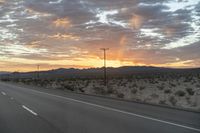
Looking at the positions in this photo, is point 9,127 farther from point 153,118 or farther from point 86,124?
point 153,118

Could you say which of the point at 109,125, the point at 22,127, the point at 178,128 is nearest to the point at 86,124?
the point at 109,125

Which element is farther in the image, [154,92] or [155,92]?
[154,92]

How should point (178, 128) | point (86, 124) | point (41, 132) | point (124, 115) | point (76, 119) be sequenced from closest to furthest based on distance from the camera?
point (41, 132) < point (178, 128) < point (86, 124) < point (76, 119) < point (124, 115)

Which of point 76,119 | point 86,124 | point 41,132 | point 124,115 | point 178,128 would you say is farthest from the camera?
point 124,115

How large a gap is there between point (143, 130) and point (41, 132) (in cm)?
292

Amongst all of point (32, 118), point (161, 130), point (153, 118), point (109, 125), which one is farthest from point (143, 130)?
point (32, 118)

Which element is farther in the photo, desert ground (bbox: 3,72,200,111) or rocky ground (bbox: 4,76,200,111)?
rocky ground (bbox: 4,76,200,111)

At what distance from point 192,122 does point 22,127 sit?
5.64 m

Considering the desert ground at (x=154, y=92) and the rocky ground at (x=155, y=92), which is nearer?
the desert ground at (x=154, y=92)

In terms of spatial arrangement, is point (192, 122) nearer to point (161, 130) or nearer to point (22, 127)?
point (161, 130)

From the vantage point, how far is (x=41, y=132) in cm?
1169

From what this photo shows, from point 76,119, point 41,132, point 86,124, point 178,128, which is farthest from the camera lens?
point 76,119

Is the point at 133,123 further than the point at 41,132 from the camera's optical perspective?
Yes

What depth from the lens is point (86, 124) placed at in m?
13.5
